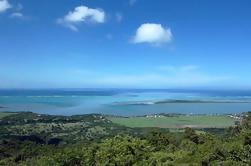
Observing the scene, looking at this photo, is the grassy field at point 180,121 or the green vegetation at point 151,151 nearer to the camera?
the green vegetation at point 151,151

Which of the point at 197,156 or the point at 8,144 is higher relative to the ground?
the point at 197,156

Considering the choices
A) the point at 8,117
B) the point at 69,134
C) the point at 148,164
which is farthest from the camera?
the point at 8,117

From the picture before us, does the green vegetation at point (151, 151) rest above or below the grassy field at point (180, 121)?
above

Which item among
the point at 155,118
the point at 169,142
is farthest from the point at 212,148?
the point at 155,118

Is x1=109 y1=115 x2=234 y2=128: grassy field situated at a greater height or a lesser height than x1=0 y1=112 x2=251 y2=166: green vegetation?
lesser

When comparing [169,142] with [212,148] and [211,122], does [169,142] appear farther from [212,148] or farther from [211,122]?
Result: [211,122]

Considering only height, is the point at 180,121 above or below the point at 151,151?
below

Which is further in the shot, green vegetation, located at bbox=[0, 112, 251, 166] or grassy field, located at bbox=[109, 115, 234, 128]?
grassy field, located at bbox=[109, 115, 234, 128]

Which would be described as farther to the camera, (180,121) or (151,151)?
(180,121)
